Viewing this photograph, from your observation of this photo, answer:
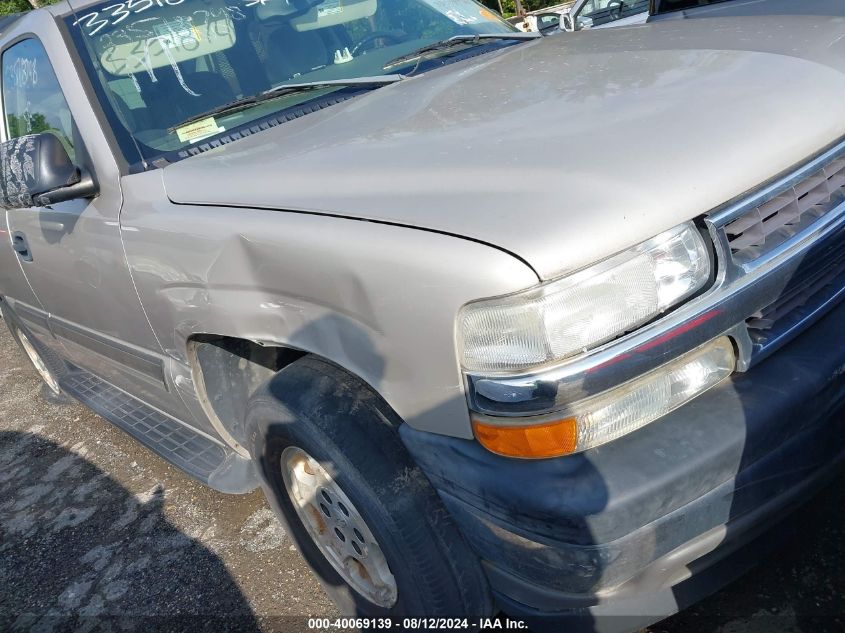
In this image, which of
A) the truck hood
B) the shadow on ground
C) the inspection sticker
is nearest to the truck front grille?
the truck hood

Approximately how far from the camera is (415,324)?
5.05ft

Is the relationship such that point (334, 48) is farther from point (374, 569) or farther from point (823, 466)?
point (823, 466)

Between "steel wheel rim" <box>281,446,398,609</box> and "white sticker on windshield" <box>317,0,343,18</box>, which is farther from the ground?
"white sticker on windshield" <box>317,0,343,18</box>

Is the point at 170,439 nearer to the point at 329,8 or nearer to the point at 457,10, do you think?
the point at 329,8

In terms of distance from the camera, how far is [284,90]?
258 cm

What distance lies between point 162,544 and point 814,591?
2376 mm

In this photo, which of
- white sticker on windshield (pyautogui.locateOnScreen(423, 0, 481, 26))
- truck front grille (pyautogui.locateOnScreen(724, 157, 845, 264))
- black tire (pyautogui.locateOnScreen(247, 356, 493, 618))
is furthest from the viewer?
white sticker on windshield (pyautogui.locateOnScreen(423, 0, 481, 26))

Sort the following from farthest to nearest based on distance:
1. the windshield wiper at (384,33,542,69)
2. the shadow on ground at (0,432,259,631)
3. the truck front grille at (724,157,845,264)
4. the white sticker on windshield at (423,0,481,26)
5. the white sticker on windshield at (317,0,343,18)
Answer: the white sticker on windshield at (423,0,481,26), the white sticker on windshield at (317,0,343,18), the windshield wiper at (384,33,542,69), the shadow on ground at (0,432,259,631), the truck front grille at (724,157,845,264)

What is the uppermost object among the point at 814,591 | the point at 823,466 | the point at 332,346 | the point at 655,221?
the point at 655,221

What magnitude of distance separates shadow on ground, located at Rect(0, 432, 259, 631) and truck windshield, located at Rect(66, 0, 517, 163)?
156 cm

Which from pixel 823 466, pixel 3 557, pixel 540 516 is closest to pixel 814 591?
pixel 823 466

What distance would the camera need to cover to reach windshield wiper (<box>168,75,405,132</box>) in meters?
2.51

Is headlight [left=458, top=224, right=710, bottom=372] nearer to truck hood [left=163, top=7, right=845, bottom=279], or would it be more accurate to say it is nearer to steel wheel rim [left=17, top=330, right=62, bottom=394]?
truck hood [left=163, top=7, right=845, bottom=279]

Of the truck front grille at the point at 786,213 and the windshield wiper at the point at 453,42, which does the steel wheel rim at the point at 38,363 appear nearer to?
the windshield wiper at the point at 453,42
